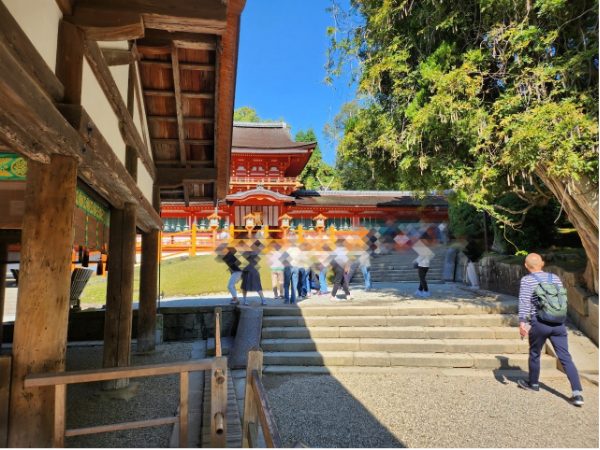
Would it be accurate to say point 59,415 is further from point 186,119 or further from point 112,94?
point 186,119

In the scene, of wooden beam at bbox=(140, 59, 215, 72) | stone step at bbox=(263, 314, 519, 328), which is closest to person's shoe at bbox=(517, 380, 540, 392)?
stone step at bbox=(263, 314, 519, 328)

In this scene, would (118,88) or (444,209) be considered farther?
(444,209)

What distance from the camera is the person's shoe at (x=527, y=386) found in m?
4.84

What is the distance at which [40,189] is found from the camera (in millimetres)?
2645

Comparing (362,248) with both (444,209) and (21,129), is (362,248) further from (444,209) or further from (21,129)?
(21,129)

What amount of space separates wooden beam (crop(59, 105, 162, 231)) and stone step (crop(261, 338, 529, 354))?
3233mm

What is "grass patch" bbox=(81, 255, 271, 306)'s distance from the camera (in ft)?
43.2

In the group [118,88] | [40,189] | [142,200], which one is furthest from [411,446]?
[118,88]

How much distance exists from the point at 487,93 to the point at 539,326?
14.2 feet

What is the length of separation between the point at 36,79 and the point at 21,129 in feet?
1.07

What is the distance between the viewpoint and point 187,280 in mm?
14523

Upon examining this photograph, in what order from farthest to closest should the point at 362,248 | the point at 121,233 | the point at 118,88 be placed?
the point at 362,248, the point at 121,233, the point at 118,88

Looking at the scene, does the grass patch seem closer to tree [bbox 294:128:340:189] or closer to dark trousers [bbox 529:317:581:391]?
dark trousers [bbox 529:317:581:391]

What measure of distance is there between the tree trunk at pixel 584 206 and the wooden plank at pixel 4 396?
6819 mm
